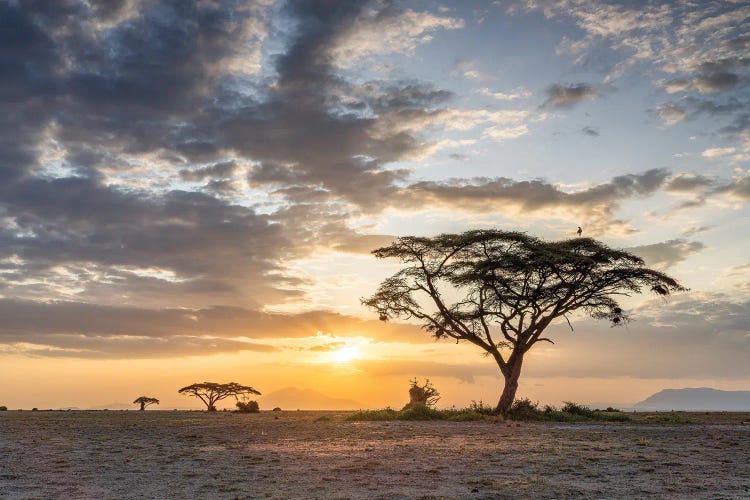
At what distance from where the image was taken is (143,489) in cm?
1182

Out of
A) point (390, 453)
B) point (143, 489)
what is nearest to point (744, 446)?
point (390, 453)

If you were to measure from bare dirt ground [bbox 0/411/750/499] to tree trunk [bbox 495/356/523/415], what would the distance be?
13842 millimetres

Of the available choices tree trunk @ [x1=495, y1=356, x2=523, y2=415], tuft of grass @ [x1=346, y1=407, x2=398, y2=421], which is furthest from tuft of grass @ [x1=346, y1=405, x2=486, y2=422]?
tree trunk @ [x1=495, y1=356, x2=523, y2=415]

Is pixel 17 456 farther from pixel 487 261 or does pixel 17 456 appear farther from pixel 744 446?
pixel 487 261

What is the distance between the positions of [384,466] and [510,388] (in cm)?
2484

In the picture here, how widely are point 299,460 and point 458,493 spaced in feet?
20.2

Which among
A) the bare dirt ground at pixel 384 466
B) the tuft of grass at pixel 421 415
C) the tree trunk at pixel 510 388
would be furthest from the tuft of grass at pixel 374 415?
the bare dirt ground at pixel 384 466

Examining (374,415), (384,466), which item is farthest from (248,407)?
(384,466)

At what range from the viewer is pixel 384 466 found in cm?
1445

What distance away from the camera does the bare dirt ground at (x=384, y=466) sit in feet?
37.0

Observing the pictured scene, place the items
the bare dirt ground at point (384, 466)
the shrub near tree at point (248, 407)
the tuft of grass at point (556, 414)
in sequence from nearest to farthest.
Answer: the bare dirt ground at point (384, 466) < the tuft of grass at point (556, 414) < the shrub near tree at point (248, 407)

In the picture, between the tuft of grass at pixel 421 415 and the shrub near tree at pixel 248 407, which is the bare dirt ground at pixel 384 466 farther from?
the shrub near tree at pixel 248 407

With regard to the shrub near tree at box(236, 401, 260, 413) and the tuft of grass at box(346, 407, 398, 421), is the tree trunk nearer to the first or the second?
the tuft of grass at box(346, 407, 398, 421)

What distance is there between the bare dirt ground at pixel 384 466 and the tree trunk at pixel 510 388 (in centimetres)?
1384
